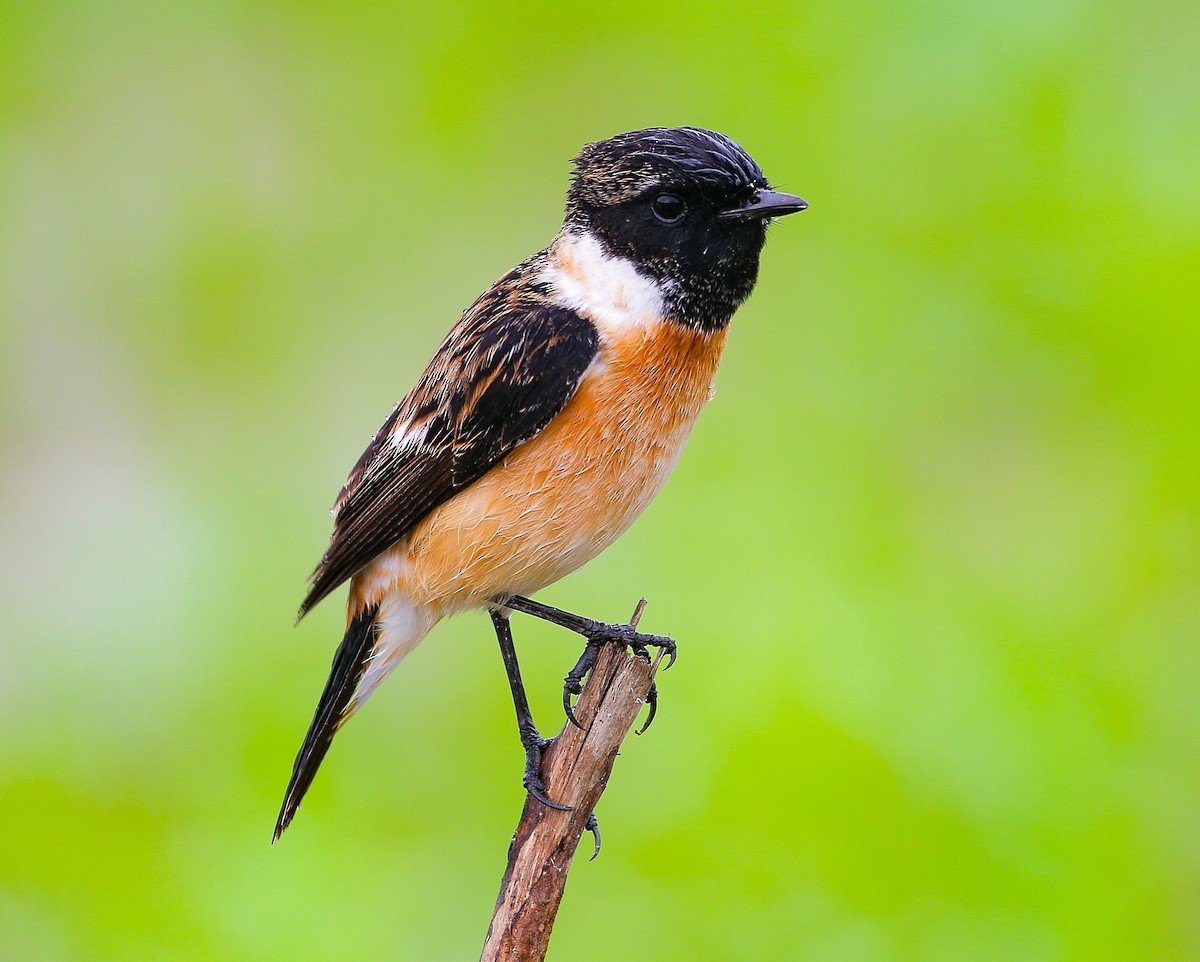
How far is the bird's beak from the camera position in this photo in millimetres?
3811

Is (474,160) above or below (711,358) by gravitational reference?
above

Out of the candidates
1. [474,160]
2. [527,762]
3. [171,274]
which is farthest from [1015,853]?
[171,274]

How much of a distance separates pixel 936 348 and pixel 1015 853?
2.32 meters

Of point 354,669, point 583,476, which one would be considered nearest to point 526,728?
point 354,669

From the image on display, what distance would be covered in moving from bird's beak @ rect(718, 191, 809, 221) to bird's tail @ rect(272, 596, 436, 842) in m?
1.57

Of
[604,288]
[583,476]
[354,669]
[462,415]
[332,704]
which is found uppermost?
[604,288]

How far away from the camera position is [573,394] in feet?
12.9

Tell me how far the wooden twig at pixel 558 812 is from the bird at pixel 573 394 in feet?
0.32

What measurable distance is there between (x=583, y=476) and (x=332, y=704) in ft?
3.76

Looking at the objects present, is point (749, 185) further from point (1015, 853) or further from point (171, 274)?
point (171, 274)

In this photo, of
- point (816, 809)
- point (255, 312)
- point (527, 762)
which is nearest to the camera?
point (527, 762)

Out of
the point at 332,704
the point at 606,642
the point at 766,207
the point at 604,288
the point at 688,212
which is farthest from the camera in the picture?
the point at 332,704

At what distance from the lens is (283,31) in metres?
7.10

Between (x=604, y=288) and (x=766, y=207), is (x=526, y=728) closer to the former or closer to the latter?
(x=604, y=288)
